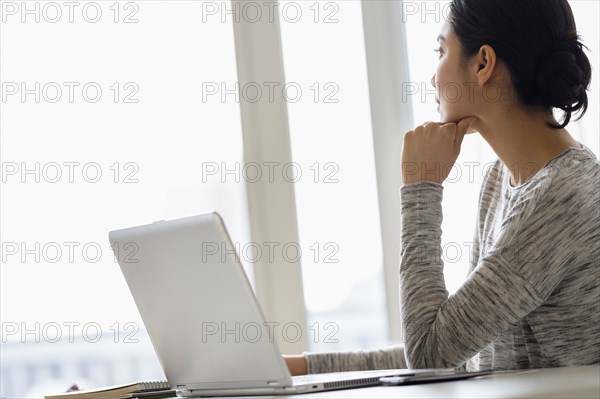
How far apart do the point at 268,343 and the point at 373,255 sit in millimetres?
1609

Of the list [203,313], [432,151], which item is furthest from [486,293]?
[203,313]

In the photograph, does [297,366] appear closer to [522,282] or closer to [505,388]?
[522,282]

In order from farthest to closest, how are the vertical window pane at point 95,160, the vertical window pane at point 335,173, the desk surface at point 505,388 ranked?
the vertical window pane at point 335,173 < the vertical window pane at point 95,160 < the desk surface at point 505,388

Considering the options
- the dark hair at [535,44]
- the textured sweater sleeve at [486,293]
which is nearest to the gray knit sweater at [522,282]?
the textured sweater sleeve at [486,293]

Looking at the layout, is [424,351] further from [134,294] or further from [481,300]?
[134,294]

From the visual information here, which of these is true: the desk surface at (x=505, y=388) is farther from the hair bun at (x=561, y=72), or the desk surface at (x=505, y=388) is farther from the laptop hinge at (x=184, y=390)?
the hair bun at (x=561, y=72)

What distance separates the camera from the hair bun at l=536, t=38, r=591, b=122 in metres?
1.47

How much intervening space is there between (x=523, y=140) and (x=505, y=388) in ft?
2.07

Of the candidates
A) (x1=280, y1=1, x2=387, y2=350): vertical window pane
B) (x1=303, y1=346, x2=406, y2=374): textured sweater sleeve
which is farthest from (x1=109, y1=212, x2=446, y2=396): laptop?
(x1=280, y1=1, x2=387, y2=350): vertical window pane

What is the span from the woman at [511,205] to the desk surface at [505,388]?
17cm

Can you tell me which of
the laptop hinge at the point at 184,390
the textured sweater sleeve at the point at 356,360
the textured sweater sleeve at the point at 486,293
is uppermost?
the textured sweater sleeve at the point at 486,293

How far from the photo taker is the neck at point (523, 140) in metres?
1.52

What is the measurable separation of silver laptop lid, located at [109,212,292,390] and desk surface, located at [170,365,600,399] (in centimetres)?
9

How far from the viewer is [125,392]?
1.37m
